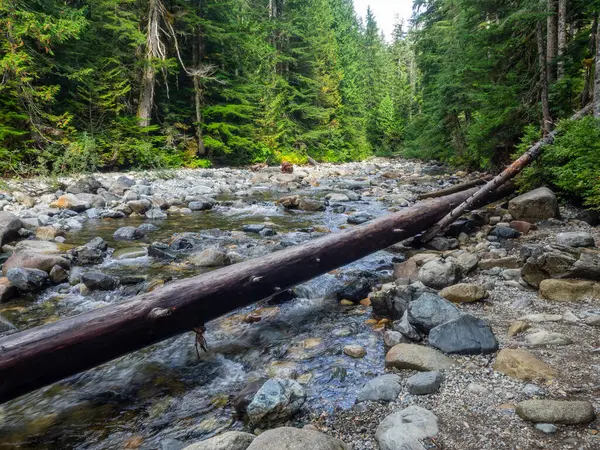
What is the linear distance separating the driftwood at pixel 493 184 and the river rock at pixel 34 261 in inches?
235

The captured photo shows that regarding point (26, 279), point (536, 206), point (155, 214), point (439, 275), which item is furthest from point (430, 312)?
point (155, 214)

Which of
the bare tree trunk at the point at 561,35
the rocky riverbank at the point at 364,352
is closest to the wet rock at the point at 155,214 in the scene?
the rocky riverbank at the point at 364,352

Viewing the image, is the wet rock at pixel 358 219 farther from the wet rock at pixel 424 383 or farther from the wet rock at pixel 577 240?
the wet rock at pixel 424 383

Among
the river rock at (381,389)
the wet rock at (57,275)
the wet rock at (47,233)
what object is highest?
the wet rock at (47,233)

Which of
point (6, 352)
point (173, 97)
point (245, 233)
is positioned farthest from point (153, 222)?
point (173, 97)

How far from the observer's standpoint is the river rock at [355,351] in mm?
3140

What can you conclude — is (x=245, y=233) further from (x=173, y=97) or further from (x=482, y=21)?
(x=173, y=97)

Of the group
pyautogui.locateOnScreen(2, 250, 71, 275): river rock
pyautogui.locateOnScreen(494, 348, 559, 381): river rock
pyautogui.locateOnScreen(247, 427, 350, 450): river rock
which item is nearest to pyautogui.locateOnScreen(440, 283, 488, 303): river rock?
pyautogui.locateOnScreen(494, 348, 559, 381): river rock

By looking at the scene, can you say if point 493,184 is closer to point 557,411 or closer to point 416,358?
point 416,358

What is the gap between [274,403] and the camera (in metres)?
2.36

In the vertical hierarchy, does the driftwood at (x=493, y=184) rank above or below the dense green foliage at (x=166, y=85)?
below

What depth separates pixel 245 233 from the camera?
303 inches

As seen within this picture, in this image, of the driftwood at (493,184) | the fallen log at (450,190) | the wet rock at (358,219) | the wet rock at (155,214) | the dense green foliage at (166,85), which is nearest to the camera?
the driftwood at (493,184)

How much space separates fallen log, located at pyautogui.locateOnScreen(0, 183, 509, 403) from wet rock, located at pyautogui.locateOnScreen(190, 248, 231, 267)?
1987 mm
